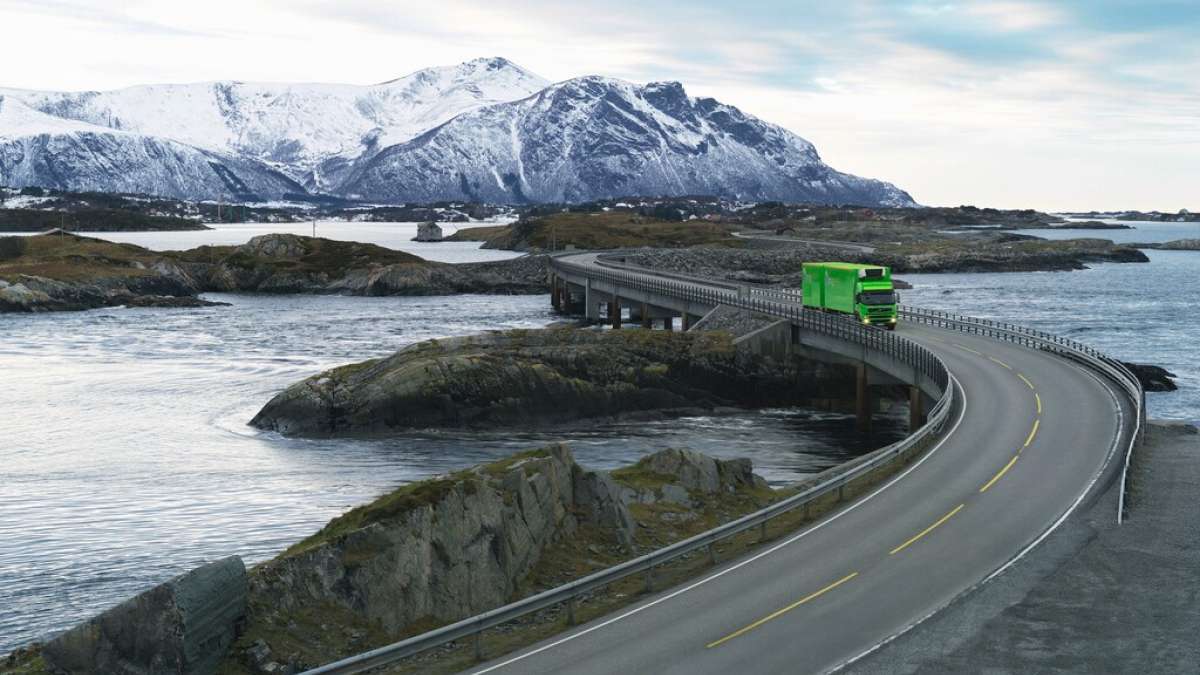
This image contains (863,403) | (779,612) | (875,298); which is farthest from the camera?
(875,298)

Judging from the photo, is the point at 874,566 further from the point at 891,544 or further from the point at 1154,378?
the point at 1154,378

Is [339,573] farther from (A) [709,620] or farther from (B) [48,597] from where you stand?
(B) [48,597]

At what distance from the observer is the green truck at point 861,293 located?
238 feet

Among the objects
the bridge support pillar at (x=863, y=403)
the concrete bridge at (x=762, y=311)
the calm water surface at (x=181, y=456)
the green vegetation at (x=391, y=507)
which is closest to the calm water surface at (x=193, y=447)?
the calm water surface at (x=181, y=456)

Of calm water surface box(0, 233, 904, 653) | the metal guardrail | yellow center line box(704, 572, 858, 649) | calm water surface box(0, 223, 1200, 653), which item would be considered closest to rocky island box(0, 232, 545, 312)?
calm water surface box(0, 223, 1200, 653)

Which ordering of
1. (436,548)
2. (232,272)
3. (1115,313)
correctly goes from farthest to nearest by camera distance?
(232,272) < (1115,313) < (436,548)

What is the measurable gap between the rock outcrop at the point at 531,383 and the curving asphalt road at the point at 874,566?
24.3 meters

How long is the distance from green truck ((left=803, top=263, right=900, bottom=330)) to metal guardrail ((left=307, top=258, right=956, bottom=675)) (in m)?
1.53

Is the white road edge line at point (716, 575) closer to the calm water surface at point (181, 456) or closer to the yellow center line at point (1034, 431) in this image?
the yellow center line at point (1034, 431)

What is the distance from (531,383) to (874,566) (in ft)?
126

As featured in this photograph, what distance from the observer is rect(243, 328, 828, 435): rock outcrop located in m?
63.5

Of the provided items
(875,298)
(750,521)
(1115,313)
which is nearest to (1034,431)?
(750,521)

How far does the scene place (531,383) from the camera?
66.2m

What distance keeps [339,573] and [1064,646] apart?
15132 mm
